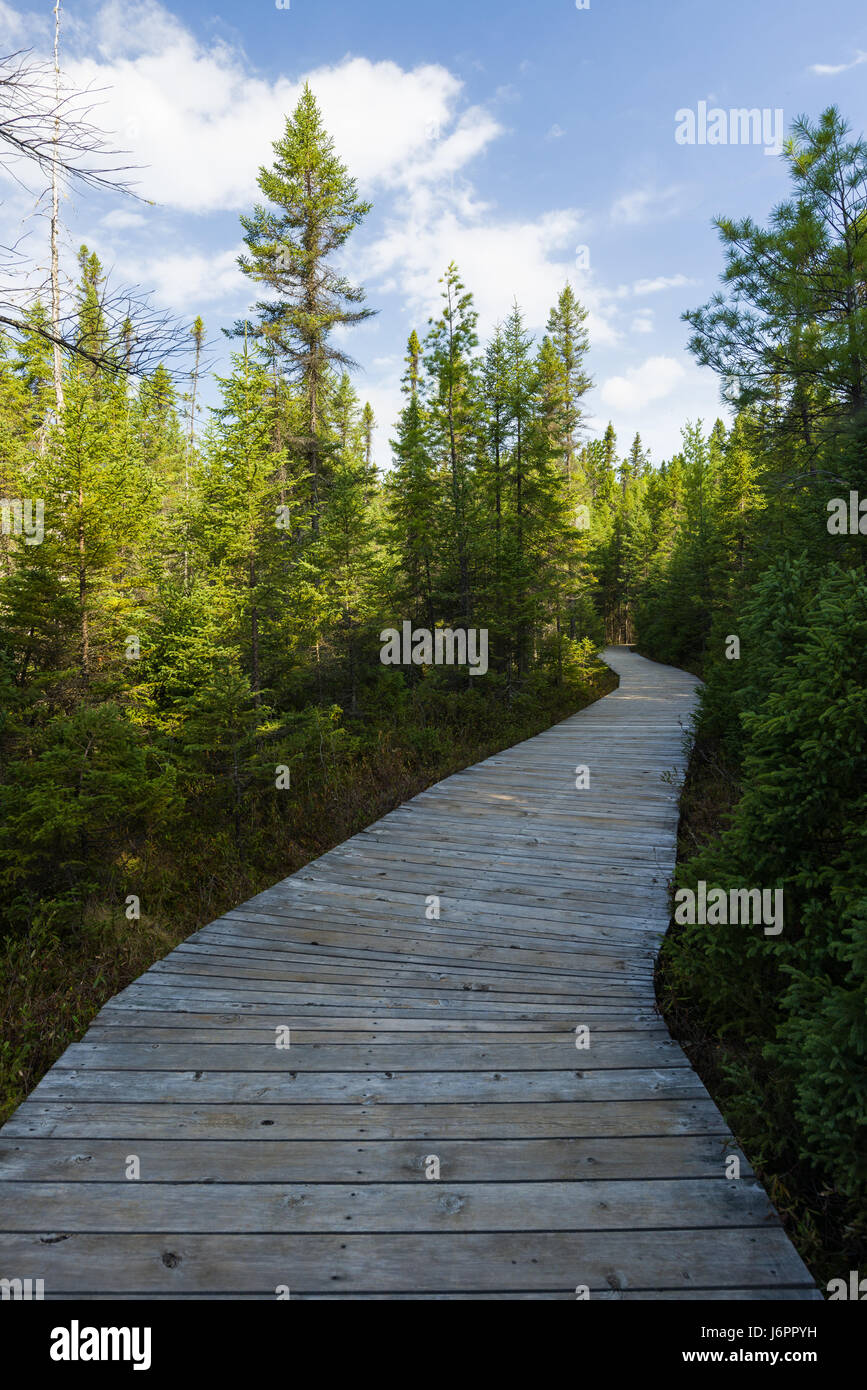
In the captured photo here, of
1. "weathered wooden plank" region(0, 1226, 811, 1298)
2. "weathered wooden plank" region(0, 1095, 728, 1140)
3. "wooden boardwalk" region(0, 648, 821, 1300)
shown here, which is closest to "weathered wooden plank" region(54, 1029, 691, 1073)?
"wooden boardwalk" region(0, 648, 821, 1300)

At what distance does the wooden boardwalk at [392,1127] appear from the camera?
6.86 ft

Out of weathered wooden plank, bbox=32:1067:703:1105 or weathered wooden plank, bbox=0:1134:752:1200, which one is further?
weathered wooden plank, bbox=32:1067:703:1105

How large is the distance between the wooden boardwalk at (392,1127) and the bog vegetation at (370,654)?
1.40 ft

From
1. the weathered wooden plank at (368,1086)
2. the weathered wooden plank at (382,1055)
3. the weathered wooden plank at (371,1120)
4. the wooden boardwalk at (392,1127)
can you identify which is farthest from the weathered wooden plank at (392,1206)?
the weathered wooden plank at (382,1055)

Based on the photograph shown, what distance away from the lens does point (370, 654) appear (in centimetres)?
1401

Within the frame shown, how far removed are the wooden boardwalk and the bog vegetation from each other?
0.43 metres

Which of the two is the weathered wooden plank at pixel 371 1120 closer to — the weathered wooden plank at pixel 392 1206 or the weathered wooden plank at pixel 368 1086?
the weathered wooden plank at pixel 368 1086

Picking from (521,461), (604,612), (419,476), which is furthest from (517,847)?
(604,612)

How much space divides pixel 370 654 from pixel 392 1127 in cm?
1170

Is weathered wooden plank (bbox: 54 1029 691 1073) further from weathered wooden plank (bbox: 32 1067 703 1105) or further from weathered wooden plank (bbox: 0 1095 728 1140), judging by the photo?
weathered wooden plank (bbox: 0 1095 728 1140)

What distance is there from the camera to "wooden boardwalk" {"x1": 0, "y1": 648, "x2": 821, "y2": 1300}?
2092mm

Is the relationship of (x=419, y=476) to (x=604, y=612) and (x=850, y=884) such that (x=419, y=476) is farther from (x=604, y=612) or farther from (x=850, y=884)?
(x=604, y=612)

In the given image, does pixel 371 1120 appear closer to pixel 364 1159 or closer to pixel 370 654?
pixel 364 1159
